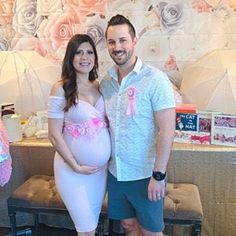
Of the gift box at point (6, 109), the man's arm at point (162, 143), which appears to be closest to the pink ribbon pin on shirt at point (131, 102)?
the man's arm at point (162, 143)

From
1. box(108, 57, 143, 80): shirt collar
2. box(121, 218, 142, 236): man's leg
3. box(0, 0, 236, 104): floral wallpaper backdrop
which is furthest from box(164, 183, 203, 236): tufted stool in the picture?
box(0, 0, 236, 104): floral wallpaper backdrop

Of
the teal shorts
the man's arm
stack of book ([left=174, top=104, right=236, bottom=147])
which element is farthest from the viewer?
stack of book ([left=174, top=104, right=236, bottom=147])

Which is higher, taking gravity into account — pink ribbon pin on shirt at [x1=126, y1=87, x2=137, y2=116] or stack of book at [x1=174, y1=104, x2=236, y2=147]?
pink ribbon pin on shirt at [x1=126, y1=87, x2=137, y2=116]

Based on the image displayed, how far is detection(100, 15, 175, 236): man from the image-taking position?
5.36ft

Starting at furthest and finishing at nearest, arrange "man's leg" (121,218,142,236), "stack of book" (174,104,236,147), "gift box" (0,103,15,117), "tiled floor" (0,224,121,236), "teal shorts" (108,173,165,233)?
1. "tiled floor" (0,224,121,236)
2. "gift box" (0,103,15,117)
3. "stack of book" (174,104,236,147)
4. "man's leg" (121,218,142,236)
5. "teal shorts" (108,173,165,233)

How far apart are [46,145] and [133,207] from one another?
34.2 inches

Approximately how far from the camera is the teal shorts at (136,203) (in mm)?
1735

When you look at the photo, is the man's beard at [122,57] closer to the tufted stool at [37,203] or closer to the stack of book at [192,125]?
the stack of book at [192,125]

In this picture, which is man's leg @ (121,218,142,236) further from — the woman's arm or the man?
the woman's arm

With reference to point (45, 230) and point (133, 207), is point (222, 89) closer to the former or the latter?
point (133, 207)

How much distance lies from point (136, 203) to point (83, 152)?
0.37 meters

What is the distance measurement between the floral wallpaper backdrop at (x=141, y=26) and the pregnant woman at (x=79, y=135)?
105 centimetres

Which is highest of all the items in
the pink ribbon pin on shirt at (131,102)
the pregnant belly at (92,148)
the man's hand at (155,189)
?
the pink ribbon pin on shirt at (131,102)

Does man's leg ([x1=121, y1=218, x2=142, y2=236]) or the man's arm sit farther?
man's leg ([x1=121, y1=218, x2=142, y2=236])
